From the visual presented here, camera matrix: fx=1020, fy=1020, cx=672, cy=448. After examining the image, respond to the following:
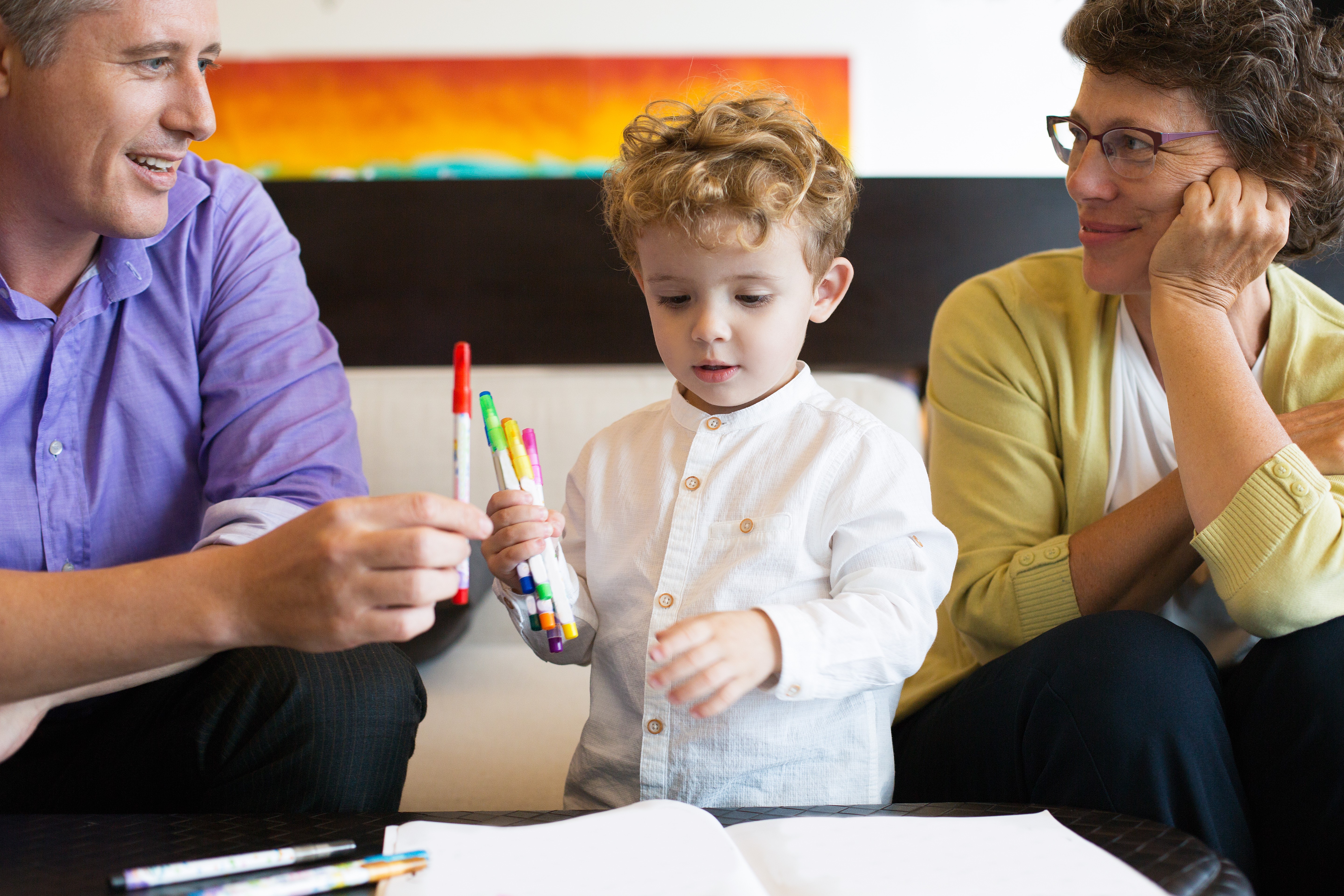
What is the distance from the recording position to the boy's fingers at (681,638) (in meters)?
0.85

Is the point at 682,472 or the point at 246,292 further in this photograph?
the point at 246,292

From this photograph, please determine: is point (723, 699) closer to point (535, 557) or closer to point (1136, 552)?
point (535, 557)

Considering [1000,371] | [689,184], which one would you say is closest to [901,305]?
[1000,371]

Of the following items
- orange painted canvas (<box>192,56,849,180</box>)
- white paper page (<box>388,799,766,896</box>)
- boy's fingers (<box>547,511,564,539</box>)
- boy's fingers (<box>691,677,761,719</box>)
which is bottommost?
white paper page (<box>388,799,766,896</box>)

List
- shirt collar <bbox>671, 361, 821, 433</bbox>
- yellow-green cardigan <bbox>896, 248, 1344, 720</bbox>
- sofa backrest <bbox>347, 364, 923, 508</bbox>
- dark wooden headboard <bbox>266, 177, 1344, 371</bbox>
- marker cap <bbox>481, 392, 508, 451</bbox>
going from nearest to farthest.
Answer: marker cap <bbox>481, 392, 508, 451</bbox> < shirt collar <bbox>671, 361, 821, 433</bbox> < yellow-green cardigan <bbox>896, 248, 1344, 720</bbox> < sofa backrest <bbox>347, 364, 923, 508</bbox> < dark wooden headboard <bbox>266, 177, 1344, 371</bbox>

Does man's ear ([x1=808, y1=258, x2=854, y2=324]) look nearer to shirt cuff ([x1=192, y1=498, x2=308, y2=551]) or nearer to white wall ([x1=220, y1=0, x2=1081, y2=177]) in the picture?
shirt cuff ([x1=192, y1=498, x2=308, y2=551])

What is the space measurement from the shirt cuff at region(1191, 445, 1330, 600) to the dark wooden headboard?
1.19 metres

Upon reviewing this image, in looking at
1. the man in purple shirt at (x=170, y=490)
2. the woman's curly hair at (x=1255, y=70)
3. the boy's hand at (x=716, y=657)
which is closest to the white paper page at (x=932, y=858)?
the boy's hand at (x=716, y=657)

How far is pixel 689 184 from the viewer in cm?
106

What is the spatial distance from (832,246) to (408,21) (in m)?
1.58

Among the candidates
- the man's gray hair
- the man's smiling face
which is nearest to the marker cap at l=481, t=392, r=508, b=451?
the man's smiling face

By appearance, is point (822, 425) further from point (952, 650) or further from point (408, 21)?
point (408, 21)

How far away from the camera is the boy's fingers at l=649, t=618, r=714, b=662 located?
33.6 inches

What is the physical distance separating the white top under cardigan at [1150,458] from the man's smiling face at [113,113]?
3.76 ft
